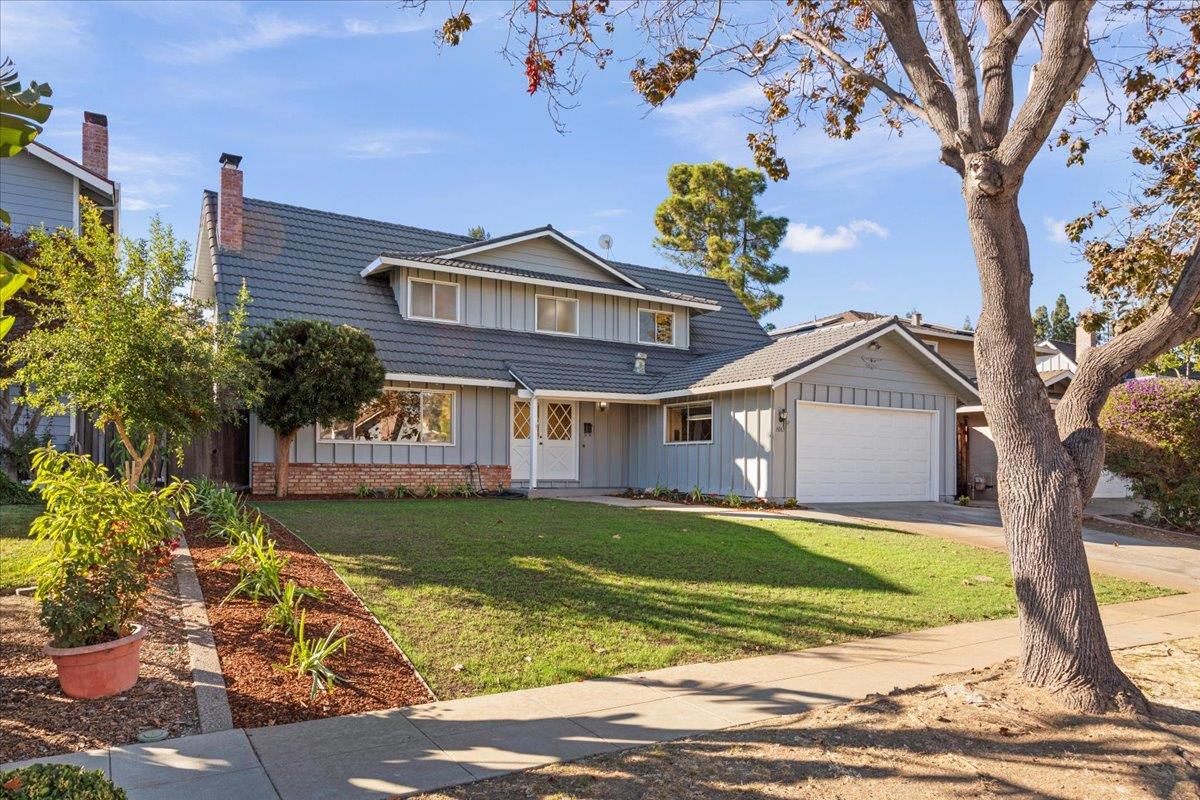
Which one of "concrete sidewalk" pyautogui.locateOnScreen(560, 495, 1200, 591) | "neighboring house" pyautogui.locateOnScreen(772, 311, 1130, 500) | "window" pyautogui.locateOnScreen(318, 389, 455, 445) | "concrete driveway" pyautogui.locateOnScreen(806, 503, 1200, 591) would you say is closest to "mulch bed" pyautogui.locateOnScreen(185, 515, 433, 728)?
"concrete sidewalk" pyautogui.locateOnScreen(560, 495, 1200, 591)

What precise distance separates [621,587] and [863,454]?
11.8 metres

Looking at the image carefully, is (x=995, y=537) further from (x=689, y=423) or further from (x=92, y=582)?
(x=92, y=582)

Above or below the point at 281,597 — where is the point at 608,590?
below

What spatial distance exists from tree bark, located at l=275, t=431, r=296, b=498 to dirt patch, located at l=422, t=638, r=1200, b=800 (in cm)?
1294

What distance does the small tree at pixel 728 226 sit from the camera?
38.4 meters

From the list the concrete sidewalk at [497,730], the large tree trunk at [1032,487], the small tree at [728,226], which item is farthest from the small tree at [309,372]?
the small tree at [728,226]

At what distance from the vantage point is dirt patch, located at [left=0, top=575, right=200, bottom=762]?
4.39m

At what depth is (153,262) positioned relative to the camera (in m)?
9.48

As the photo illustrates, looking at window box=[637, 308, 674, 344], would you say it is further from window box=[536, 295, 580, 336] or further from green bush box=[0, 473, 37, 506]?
green bush box=[0, 473, 37, 506]

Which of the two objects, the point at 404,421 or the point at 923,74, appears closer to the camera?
the point at 923,74

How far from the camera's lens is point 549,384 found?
1828cm

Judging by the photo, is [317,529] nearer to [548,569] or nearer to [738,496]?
[548,569]

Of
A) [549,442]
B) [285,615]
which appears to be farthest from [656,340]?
[285,615]

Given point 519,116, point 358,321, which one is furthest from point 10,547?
point 358,321
